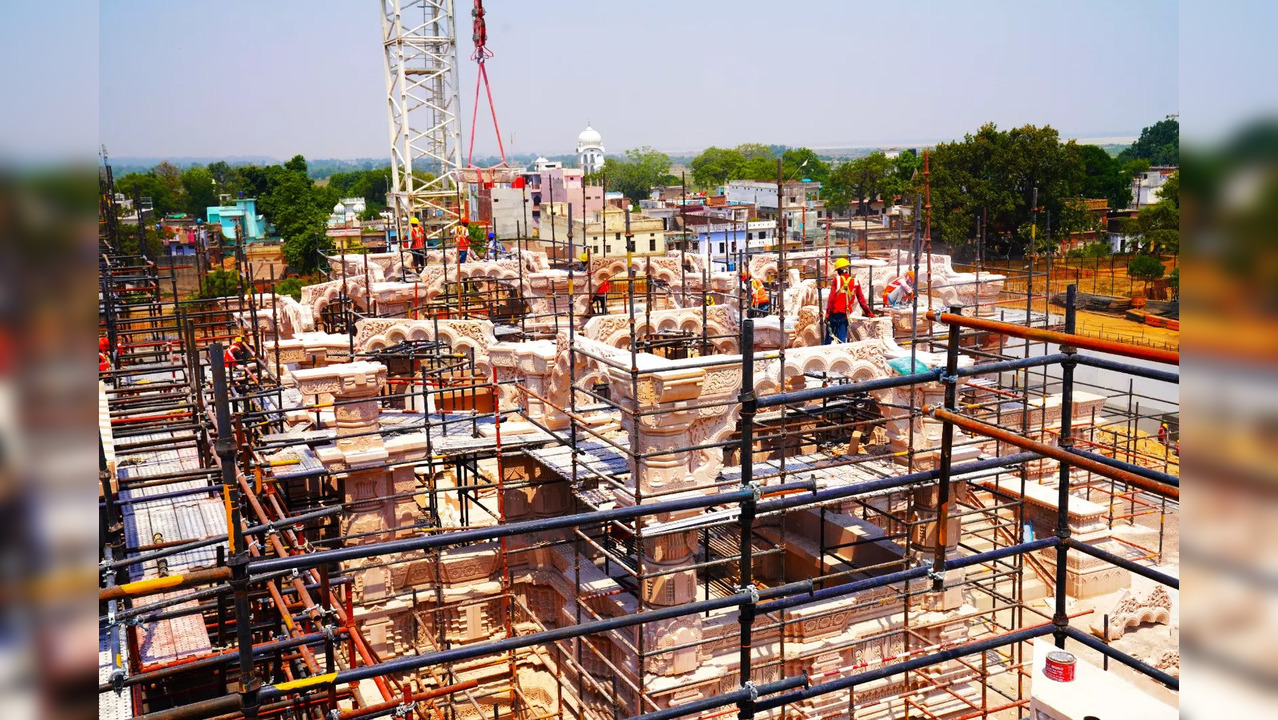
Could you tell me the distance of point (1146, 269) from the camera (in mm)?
40406

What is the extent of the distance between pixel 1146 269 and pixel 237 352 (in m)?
35.2

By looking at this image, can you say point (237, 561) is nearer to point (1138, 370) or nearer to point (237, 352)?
point (1138, 370)

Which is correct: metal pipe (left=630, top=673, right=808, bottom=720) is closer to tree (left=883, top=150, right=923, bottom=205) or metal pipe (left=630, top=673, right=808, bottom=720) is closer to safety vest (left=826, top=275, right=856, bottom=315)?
safety vest (left=826, top=275, right=856, bottom=315)

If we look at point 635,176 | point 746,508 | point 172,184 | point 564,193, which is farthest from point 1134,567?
point 635,176

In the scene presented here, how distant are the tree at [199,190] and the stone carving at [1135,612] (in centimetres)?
7431

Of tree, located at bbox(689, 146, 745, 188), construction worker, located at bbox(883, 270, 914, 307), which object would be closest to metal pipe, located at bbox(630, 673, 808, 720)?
construction worker, located at bbox(883, 270, 914, 307)

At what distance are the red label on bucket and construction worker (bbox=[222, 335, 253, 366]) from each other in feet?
35.5

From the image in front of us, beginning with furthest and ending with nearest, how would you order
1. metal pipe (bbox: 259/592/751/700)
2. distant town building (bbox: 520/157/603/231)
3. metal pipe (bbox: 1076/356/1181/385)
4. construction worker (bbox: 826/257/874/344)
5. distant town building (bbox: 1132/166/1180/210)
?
distant town building (bbox: 1132/166/1180/210) → distant town building (bbox: 520/157/603/231) → construction worker (bbox: 826/257/874/344) → metal pipe (bbox: 1076/356/1181/385) → metal pipe (bbox: 259/592/751/700)

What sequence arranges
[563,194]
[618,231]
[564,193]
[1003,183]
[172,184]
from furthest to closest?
[172,184] → [563,194] → [564,193] → [618,231] → [1003,183]

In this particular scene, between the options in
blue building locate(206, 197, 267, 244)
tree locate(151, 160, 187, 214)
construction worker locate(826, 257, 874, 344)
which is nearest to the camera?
construction worker locate(826, 257, 874, 344)

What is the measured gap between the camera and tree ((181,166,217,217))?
78688 mm

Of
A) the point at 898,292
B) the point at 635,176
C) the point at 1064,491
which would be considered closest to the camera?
the point at 1064,491
